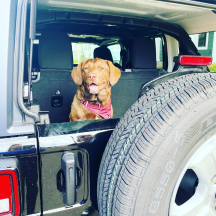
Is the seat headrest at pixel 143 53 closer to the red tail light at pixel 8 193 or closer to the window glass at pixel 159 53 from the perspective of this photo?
the window glass at pixel 159 53

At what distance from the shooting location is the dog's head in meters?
2.66

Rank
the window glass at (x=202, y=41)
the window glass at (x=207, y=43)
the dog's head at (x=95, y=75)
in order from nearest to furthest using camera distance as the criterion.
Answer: the dog's head at (x=95, y=75)
the window glass at (x=207, y=43)
the window glass at (x=202, y=41)

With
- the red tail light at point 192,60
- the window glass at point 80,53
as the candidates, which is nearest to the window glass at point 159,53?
the window glass at point 80,53

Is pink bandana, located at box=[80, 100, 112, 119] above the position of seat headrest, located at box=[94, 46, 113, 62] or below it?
below

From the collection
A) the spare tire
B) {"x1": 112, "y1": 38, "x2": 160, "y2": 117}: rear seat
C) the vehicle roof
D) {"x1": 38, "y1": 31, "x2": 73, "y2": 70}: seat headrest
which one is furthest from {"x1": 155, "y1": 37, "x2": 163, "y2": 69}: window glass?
the spare tire

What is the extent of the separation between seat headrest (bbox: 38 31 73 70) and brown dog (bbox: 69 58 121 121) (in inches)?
7.3

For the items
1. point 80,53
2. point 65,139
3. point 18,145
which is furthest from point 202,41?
point 18,145

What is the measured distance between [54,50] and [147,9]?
109 cm

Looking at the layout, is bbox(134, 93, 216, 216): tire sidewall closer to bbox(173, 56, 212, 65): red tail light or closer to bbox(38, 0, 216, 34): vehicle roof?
bbox(173, 56, 212, 65): red tail light

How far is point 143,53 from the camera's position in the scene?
3.04 metres

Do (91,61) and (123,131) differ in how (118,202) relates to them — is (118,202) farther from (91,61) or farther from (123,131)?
(91,61)

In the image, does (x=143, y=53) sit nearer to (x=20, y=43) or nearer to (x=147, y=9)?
(x=147, y=9)

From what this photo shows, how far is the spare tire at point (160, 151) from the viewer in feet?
3.15

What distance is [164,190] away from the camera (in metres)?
1.00
